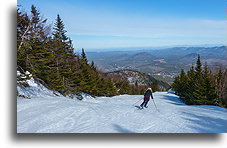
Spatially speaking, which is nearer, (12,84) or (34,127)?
(34,127)

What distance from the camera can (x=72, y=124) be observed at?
4.10 meters

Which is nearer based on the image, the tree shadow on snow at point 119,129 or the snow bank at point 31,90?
the tree shadow on snow at point 119,129

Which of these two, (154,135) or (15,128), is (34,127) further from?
(154,135)

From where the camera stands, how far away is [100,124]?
4199 millimetres

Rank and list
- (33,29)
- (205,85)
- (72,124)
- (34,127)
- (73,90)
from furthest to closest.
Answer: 1. (205,85)
2. (73,90)
3. (33,29)
4. (72,124)
5. (34,127)

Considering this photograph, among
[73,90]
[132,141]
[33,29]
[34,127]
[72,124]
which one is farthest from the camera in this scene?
[73,90]

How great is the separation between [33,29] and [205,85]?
2209 centimetres

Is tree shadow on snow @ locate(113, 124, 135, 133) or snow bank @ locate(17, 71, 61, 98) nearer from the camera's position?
tree shadow on snow @ locate(113, 124, 135, 133)

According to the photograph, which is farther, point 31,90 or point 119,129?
point 31,90

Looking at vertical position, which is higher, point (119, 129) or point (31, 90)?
point (31, 90)
